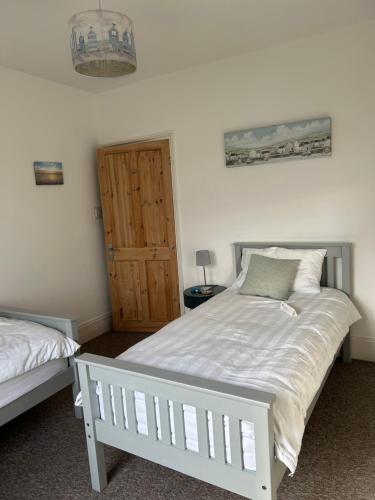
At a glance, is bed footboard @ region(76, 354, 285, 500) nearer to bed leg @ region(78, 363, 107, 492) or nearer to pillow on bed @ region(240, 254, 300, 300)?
bed leg @ region(78, 363, 107, 492)

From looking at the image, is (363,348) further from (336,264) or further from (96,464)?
(96,464)

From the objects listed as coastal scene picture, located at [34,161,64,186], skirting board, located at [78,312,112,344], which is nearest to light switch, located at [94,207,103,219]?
coastal scene picture, located at [34,161,64,186]

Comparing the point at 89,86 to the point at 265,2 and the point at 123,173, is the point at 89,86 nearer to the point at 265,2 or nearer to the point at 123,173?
the point at 123,173

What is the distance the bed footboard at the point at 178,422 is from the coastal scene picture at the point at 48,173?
2183 millimetres

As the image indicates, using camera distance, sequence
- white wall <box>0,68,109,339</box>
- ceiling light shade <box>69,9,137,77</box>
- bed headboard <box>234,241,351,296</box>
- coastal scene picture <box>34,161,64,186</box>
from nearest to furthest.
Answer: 1. ceiling light shade <box>69,9,137,77</box>
2. bed headboard <box>234,241,351,296</box>
3. white wall <box>0,68,109,339</box>
4. coastal scene picture <box>34,161,64,186</box>

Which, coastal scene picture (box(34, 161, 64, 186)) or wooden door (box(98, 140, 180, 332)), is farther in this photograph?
wooden door (box(98, 140, 180, 332))

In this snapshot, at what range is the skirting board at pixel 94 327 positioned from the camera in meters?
3.94

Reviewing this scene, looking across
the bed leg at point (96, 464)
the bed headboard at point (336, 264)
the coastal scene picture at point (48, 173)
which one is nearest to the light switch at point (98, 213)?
the coastal scene picture at point (48, 173)

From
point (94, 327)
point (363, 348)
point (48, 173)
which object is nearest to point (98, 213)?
point (48, 173)

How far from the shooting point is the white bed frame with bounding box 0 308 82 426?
2168mm

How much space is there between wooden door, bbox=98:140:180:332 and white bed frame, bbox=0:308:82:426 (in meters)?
1.44

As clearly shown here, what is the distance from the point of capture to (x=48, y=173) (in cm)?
356

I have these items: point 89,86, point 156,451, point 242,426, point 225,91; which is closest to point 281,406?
point 242,426

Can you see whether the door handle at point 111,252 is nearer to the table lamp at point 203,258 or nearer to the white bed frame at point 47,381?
the table lamp at point 203,258
